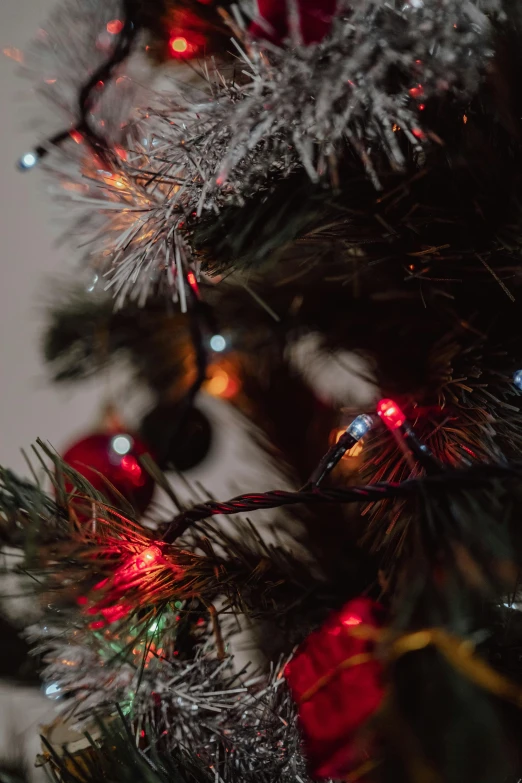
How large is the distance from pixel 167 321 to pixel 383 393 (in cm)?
21

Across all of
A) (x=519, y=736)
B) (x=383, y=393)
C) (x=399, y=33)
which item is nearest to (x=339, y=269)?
(x=383, y=393)

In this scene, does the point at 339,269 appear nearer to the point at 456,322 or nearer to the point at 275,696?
the point at 456,322

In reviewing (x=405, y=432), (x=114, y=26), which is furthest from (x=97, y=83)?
(x=405, y=432)

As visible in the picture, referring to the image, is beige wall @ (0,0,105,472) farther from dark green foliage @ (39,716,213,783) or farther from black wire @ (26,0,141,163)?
dark green foliage @ (39,716,213,783)

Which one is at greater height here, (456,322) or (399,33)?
(399,33)

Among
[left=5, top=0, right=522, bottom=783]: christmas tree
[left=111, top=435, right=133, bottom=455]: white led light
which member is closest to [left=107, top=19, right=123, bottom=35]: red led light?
[left=5, top=0, right=522, bottom=783]: christmas tree

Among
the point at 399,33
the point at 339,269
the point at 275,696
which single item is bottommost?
the point at 275,696

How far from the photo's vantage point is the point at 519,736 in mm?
198

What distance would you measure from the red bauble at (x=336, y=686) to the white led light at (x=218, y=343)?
282 millimetres

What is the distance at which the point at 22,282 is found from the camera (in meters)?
0.63

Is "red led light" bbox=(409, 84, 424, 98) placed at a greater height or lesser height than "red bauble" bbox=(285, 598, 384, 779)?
greater

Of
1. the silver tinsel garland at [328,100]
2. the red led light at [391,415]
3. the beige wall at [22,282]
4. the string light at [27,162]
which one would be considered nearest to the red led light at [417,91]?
the silver tinsel garland at [328,100]

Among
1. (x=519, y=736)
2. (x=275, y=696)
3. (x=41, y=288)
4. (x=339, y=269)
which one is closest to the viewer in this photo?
(x=519, y=736)

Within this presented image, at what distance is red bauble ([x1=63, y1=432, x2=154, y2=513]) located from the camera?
1.34 feet
